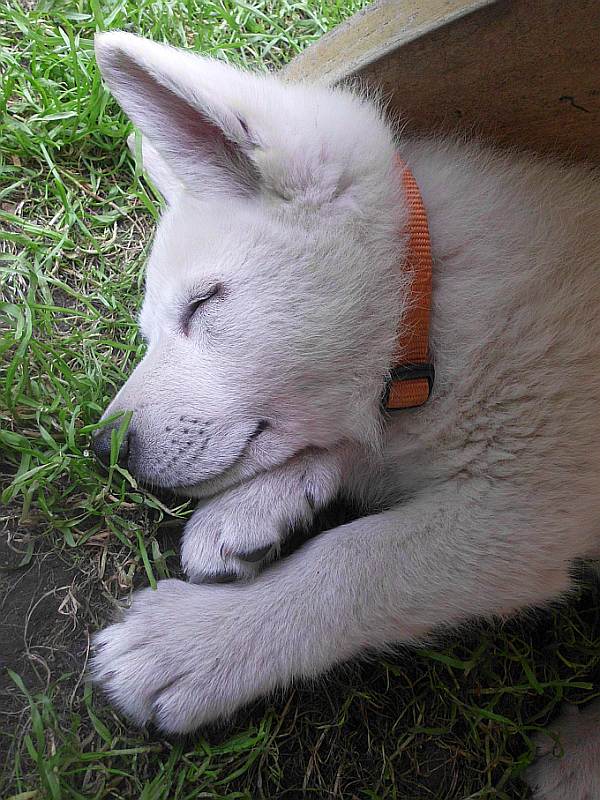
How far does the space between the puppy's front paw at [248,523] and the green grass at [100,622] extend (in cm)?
17

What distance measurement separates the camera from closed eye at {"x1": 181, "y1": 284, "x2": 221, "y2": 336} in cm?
214

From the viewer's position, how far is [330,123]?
89.4 inches

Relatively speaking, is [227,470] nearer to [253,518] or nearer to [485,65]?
[253,518]

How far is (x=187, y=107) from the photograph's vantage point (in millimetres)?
2123

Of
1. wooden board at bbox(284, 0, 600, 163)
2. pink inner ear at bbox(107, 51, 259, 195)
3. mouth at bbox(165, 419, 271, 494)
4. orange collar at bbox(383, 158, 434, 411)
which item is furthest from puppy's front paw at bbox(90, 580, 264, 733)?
wooden board at bbox(284, 0, 600, 163)

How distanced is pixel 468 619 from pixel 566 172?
151 cm

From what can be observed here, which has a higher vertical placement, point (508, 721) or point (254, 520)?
point (254, 520)

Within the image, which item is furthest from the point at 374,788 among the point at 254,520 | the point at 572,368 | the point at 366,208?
the point at 366,208

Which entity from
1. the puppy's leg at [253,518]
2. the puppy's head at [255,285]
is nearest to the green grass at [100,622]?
the puppy's leg at [253,518]

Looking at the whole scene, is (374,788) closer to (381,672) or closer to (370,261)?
(381,672)

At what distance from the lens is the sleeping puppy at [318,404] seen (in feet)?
6.84

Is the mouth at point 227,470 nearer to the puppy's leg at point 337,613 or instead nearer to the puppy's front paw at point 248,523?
the puppy's front paw at point 248,523

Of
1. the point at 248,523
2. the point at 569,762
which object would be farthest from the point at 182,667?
the point at 569,762

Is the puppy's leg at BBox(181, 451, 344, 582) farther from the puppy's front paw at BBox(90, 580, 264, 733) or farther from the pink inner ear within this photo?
the pink inner ear
